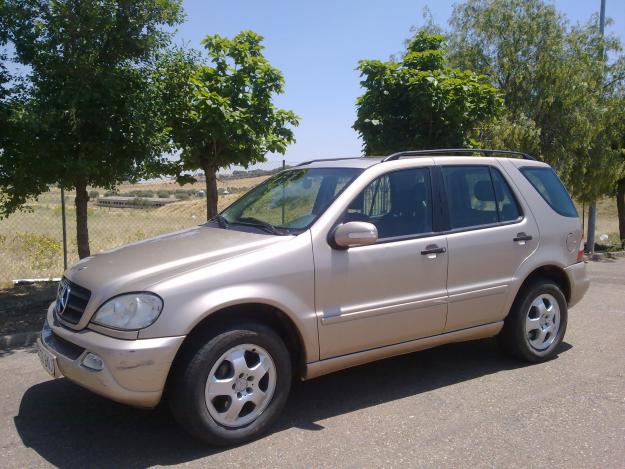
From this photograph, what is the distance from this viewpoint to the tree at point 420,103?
888 centimetres

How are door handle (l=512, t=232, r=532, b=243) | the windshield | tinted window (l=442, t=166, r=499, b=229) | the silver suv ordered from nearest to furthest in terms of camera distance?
the silver suv → the windshield → tinted window (l=442, t=166, r=499, b=229) → door handle (l=512, t=232, r=532, b=243)

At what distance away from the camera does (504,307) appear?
5188mm

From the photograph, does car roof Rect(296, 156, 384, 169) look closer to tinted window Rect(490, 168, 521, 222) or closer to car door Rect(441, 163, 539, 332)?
car door Rect(441, 163, 539, 332)

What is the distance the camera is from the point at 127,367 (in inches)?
136

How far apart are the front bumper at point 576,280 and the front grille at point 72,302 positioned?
14.0 ft

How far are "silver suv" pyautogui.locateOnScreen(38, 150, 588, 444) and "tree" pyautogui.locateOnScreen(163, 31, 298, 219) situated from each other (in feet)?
8.58

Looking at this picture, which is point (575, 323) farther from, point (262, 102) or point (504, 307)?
point (262, 102)

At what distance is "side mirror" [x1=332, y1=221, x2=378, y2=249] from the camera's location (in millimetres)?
4148

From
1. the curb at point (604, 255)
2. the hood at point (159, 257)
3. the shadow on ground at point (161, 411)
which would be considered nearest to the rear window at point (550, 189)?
the shadow on ground at point (161, 411)

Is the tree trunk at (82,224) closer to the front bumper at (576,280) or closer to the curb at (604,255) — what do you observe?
the front bumper at (576,280)

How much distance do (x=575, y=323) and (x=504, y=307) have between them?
2581 mm

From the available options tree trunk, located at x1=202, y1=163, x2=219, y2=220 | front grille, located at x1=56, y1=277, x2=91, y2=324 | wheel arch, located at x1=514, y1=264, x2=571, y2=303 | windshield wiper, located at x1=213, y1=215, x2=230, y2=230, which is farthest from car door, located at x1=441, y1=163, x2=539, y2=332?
tree trunk, located at x1=202, y1=163, x2=219, y2=220

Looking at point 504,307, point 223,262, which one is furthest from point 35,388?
point 504,307

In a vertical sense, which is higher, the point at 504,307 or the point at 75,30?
the point at 75,30
